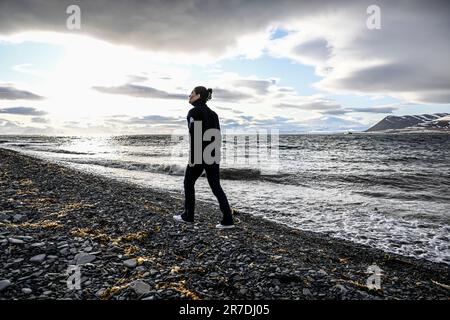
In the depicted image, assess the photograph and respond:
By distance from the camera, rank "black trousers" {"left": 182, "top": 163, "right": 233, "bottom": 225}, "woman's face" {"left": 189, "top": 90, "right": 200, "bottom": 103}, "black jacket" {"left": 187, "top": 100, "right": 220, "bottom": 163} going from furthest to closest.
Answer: "black trousers" {"left": 182, "top": 163, "right": 233, "bottom": 225} < "woman's face" {"left": 189, "top": 90, "right": 200, "bottom": 103} < "black jacket" {"left": 187, "top": 100, "right": 220, "bottom": 163}

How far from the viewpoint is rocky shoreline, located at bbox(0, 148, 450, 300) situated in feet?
16.2

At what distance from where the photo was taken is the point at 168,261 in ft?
19.9

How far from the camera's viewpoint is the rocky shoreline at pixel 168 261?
16.2 feet

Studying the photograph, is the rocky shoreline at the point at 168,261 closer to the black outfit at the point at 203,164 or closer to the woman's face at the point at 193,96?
the black outfit at the point at 203,164

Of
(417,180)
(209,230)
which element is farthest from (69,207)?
(417,180)

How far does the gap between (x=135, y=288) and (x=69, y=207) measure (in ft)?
19.6

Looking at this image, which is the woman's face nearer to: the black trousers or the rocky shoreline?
the black trousers

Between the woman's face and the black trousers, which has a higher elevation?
the woman's face

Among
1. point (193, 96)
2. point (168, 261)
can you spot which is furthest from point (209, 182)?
point (168, 261)

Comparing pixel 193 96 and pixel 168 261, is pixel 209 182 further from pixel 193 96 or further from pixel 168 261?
pixel 168 261

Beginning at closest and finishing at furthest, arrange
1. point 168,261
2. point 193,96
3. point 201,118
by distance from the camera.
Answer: point 168,261, point 201,118, point 193,96

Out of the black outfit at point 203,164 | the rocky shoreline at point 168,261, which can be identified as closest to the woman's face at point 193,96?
the black outfit at point 203,164

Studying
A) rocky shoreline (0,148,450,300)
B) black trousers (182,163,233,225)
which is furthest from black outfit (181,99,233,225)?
rocky shoreline (0,148,450,300)
